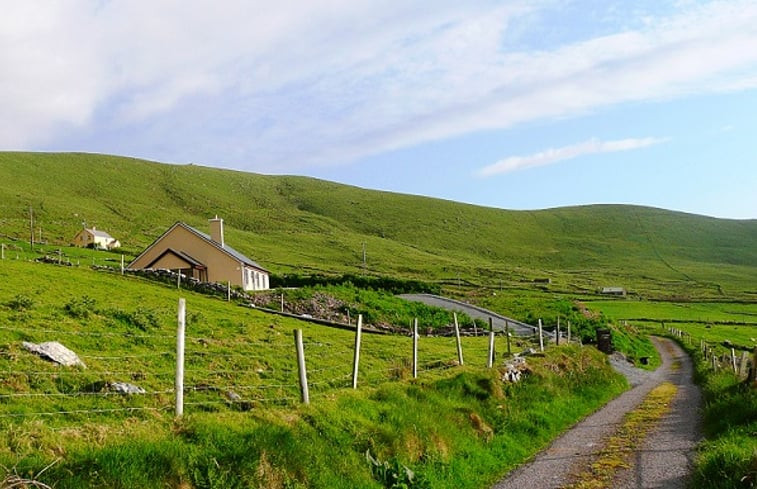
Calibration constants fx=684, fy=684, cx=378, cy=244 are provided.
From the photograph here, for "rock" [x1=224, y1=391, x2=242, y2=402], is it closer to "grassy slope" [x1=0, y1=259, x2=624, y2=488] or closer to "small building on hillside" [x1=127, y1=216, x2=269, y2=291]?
"grassy slope" [x1=0, y1=259, x2=624, y2=488]

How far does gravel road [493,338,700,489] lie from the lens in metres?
14.1

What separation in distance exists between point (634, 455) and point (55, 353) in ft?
51.0

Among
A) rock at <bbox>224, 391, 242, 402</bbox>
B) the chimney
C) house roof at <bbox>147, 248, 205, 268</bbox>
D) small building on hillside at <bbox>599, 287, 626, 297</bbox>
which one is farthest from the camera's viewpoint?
small building on hillside at <bbox>599, 287, 626, 297</bbox>

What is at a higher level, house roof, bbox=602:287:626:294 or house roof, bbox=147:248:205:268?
house roof, bbox=147:248:205:268

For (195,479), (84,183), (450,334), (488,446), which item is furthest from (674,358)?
(84,183)

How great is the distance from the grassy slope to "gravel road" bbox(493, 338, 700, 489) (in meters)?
0.67

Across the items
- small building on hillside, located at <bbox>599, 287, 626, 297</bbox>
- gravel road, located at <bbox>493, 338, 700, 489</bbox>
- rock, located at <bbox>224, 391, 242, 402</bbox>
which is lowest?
gravel road, located at <bbox>493, 338, 700, 489</bbox>

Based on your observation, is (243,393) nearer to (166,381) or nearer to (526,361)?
(166,381)

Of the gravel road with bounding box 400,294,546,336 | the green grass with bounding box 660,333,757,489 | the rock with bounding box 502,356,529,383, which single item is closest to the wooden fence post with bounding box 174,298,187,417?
the green grass with bounding box 660,333,757,489

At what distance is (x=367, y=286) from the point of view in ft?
248

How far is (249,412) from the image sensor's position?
12.2 meters

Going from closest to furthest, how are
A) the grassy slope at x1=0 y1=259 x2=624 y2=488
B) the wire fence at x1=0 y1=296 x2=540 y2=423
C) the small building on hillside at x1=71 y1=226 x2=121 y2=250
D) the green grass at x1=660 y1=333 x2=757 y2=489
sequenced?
the grassy slope at x1=0 y1=259 x2=624 y2=488 < the green grass at x1=660 y1=333 x2=757 y2=489 < the wire fence at x1=0 y1=296 x2=540 y2=423 < the small building on hillside at x1=71 y1=226 x2=121 y2=250

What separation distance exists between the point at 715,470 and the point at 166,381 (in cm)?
1413

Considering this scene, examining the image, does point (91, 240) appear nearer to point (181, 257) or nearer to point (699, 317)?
point (181, 257)
